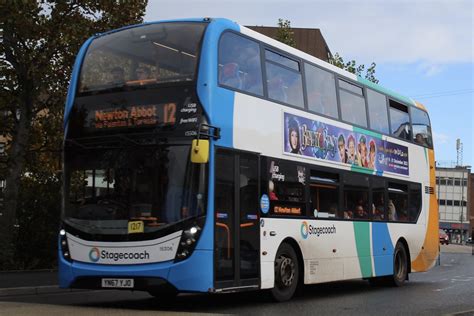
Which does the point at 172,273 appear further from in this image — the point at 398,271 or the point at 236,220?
the point at 398,271

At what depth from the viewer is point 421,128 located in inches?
690

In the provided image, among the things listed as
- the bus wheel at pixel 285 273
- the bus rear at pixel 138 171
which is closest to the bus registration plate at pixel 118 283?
the bus rear at pixel 138 171

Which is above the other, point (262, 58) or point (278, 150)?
point (262, 58)

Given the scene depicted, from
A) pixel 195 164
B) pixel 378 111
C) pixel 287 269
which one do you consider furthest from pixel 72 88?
pixel 378 111

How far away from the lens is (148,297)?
12547mm

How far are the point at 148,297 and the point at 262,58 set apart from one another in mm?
5135

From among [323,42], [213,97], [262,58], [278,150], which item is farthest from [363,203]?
[323,42]

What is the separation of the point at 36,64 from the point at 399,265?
10.6 meters

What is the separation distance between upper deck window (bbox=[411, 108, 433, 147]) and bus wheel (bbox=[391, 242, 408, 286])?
9.83 ft

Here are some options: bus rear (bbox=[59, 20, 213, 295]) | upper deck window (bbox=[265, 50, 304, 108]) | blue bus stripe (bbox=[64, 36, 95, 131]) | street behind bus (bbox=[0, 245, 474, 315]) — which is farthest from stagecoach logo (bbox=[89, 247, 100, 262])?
upper deck window (bbox=[265, 50, 304, 108])

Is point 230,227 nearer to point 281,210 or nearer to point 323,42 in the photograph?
point 281,210

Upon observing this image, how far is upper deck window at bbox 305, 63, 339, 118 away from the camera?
1236cm

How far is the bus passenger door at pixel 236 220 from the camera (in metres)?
9.52

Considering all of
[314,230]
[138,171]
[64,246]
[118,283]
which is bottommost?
[118,283]
